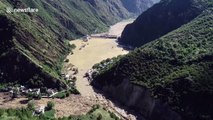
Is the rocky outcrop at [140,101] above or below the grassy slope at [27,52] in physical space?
below

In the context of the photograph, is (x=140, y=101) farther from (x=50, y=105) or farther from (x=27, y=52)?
(x=27, y=52)

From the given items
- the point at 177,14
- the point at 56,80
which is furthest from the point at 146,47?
the point at 177,14

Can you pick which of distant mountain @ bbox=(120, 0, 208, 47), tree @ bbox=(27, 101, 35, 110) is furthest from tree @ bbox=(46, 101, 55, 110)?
distant mountain @ bbox=(120, 0, 208, 47)

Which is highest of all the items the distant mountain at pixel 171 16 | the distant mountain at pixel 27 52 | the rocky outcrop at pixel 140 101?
the distant mountain at pixel 171 16

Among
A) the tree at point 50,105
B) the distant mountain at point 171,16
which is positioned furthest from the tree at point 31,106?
the distant mountain at point 171,16

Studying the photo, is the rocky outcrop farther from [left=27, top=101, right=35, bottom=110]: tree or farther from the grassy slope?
[left=27, top=101, right=35, bottom=110]: tree

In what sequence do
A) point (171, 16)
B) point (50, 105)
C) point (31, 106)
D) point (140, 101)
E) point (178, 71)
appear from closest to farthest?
point (31, 106) < point (50, 105) < point (140, 101) < point (178, 71) < point (171, 16)

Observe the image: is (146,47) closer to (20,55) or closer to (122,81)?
(122,81)

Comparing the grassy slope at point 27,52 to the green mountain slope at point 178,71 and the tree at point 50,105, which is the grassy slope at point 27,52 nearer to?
the tree at point 50,105

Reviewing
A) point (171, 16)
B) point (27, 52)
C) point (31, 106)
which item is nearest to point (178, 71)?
point (31, 106)
